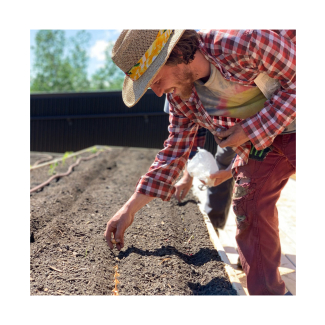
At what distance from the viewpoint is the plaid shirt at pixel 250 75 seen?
130 centimetres

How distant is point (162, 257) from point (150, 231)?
34 cm

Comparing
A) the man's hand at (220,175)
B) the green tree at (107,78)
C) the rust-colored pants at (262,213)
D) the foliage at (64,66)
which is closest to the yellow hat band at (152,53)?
the rust-colored pants at (262,213)

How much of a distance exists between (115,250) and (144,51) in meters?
1.04

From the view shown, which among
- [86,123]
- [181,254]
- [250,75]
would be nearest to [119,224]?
[181,254]

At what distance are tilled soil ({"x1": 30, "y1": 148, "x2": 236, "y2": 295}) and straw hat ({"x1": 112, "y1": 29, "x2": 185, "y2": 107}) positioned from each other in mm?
805

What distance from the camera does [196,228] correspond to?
212 centimetres

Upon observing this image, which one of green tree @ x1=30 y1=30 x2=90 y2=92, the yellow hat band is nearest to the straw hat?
the yellow hat band

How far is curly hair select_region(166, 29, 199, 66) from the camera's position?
4.32ft

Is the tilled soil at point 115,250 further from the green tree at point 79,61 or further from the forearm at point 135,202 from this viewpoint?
the green tree at point 79,61

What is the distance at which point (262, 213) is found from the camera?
1.59 metres

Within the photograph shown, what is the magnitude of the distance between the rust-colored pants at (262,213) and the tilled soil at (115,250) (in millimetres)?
184

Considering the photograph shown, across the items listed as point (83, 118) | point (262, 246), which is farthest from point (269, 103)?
point (83, 118)

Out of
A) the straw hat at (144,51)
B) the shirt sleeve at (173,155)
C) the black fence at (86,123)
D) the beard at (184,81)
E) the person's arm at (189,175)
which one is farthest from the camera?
the black fence at (86,123)

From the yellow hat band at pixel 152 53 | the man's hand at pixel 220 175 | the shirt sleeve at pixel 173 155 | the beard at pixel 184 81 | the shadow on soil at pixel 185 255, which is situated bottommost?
the shadow on soil at pixel 185 255
